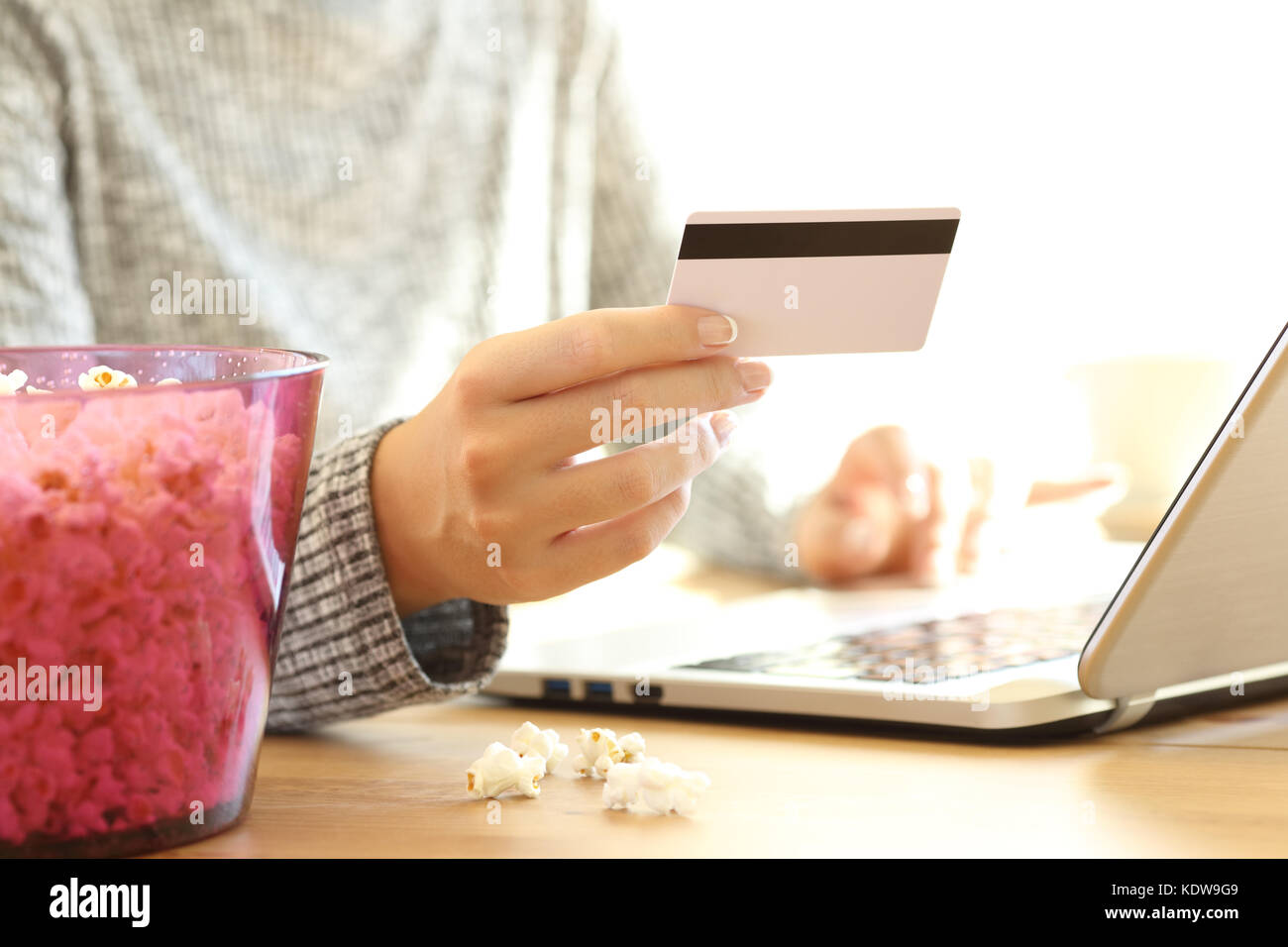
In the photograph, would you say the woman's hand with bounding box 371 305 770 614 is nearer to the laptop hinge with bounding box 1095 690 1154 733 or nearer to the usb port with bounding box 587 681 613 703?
the usb port with bounding box 587 681 613 703

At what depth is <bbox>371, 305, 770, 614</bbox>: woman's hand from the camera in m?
0.55

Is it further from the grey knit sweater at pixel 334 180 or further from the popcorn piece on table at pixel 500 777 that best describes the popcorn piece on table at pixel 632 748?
the grey knit sweater at pixel 334 180

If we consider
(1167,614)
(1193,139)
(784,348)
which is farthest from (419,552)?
(1193,139)

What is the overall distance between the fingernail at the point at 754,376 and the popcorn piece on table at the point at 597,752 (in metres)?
0.17

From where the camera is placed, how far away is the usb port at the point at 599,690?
2.26 ft

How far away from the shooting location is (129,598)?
433 millimetres

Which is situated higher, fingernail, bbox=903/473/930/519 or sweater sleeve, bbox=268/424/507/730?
fingernail, bbox=903/473/930/519

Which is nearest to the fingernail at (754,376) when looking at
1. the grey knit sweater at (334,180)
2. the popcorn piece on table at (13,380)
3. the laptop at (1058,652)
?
the laptop at (1058,652)

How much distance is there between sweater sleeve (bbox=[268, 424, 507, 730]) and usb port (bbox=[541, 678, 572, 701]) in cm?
5

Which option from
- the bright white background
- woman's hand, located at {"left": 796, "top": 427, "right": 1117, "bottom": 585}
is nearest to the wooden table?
woman's hand, located at {"left": 796, "top": 427, "right": 1117, "bottom": 585}

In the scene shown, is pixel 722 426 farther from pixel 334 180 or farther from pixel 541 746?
pixel 334 180

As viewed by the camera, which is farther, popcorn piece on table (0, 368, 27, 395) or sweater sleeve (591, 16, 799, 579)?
sweater sleeve (591, 16, 799, 579)
